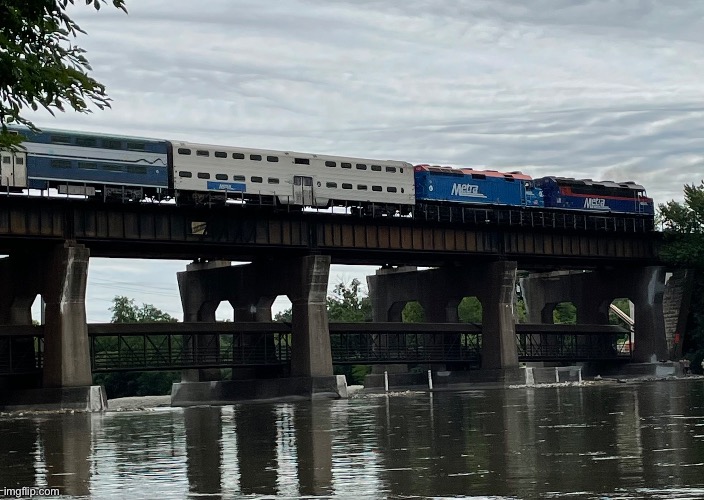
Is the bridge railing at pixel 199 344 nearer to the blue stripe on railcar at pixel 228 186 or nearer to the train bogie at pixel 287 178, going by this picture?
the train bogie at pixel 287 178

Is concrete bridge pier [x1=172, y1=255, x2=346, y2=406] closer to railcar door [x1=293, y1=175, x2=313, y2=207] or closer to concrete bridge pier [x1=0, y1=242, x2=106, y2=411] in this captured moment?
railcar door [x1=293, y1=175, x2=313, y2=207]

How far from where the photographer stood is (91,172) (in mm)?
72000

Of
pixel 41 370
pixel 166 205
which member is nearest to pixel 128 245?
pixel 166 205

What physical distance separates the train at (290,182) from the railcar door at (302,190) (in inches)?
2.6

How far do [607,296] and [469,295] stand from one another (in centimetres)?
1882

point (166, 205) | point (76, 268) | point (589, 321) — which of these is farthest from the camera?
point (589, 321)

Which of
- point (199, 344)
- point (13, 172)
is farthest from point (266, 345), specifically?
point (13, 172)

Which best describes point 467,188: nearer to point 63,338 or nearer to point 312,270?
point 312,270

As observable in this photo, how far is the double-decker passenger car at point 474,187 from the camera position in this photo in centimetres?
9238

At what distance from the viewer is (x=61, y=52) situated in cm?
2106

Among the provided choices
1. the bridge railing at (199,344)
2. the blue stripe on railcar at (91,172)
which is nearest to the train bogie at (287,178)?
the blue stripe on railcar at (91,172)

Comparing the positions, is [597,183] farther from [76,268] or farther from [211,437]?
[211,437]

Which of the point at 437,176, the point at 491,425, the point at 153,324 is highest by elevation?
the point at 437,176

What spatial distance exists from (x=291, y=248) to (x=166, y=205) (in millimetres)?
10963
